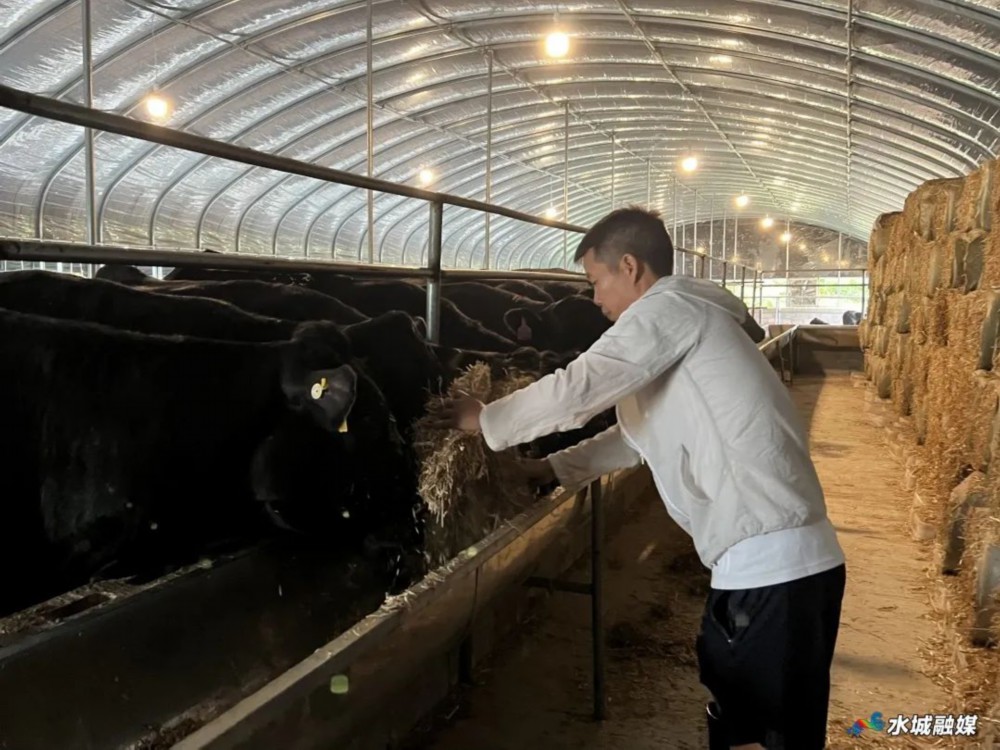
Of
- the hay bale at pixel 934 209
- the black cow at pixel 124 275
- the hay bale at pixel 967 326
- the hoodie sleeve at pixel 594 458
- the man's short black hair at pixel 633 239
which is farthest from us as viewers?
the hay bale at pixel 934 209

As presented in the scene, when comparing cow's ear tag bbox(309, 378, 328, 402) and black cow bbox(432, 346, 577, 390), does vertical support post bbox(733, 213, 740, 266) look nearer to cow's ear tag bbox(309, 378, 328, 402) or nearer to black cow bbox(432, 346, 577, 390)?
black cow bbox(432, 346, 577, 390)

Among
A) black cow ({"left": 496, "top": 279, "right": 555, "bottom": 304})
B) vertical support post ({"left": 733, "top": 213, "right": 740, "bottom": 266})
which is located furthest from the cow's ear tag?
vertical support post ({"left": 733, "top": 213, "right": 740, "bottom": 266})

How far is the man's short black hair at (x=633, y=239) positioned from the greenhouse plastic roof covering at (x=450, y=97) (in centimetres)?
761

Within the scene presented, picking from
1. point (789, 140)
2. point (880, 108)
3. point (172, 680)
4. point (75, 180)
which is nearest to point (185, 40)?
point (75, 180)

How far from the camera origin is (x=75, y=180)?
1227 centimetres

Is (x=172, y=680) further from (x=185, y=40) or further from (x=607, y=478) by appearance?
(x=185, y=40)

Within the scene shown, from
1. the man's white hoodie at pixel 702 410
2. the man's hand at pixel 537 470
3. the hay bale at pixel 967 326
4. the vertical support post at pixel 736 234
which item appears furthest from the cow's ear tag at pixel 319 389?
the vertical support post at pixel 736 234

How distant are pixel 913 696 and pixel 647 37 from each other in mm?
9469

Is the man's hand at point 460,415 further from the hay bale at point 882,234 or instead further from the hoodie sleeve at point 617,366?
the hay bale at point 882,234

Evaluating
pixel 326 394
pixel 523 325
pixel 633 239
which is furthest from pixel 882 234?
pixel 326 394

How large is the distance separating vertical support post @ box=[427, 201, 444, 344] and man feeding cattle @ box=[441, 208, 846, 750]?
1516mm

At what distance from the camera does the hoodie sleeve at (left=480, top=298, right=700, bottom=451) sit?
2.26 metres

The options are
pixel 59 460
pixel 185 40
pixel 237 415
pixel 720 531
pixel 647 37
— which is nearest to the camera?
pixel 720 531

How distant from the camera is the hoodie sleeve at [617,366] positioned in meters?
2.26
